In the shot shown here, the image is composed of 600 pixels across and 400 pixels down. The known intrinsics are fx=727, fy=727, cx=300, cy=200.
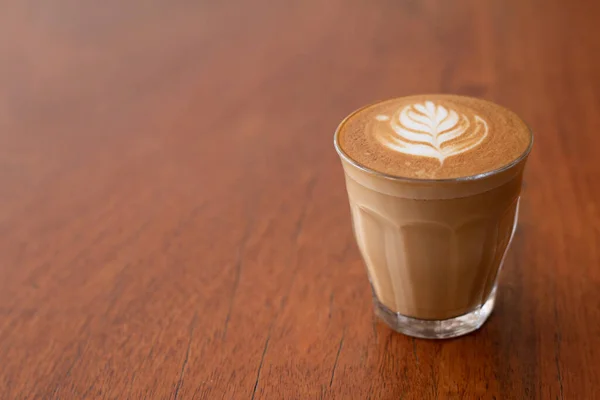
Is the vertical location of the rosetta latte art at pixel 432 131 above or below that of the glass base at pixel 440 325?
above

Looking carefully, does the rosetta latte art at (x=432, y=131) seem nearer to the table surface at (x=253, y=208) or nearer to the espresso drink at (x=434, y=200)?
the espresso drink at (x=434, y=200)

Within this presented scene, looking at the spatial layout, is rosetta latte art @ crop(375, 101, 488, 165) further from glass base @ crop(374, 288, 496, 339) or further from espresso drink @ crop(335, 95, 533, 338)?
glass base @ crop(374, 288, 496, 339)

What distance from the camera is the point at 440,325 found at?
0.76 m

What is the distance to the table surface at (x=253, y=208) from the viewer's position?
0.71 m

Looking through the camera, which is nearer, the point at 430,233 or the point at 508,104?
the point at 430,233

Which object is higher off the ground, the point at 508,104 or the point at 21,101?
the point at 21,101

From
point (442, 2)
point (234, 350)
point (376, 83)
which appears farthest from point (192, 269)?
point (442, 2)

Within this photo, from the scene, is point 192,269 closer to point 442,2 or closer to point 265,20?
point 265,20

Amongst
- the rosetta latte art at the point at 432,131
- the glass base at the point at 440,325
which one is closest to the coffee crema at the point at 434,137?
the rosetta latte art at the point at 432,131

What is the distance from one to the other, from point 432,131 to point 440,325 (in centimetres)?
20

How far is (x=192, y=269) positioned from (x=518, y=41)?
3.09 ft

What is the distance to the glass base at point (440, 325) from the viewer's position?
0.75 metres

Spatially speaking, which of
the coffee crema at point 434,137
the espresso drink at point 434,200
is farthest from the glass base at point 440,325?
the coffee crema at point 434,137

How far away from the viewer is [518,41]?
149 cm
